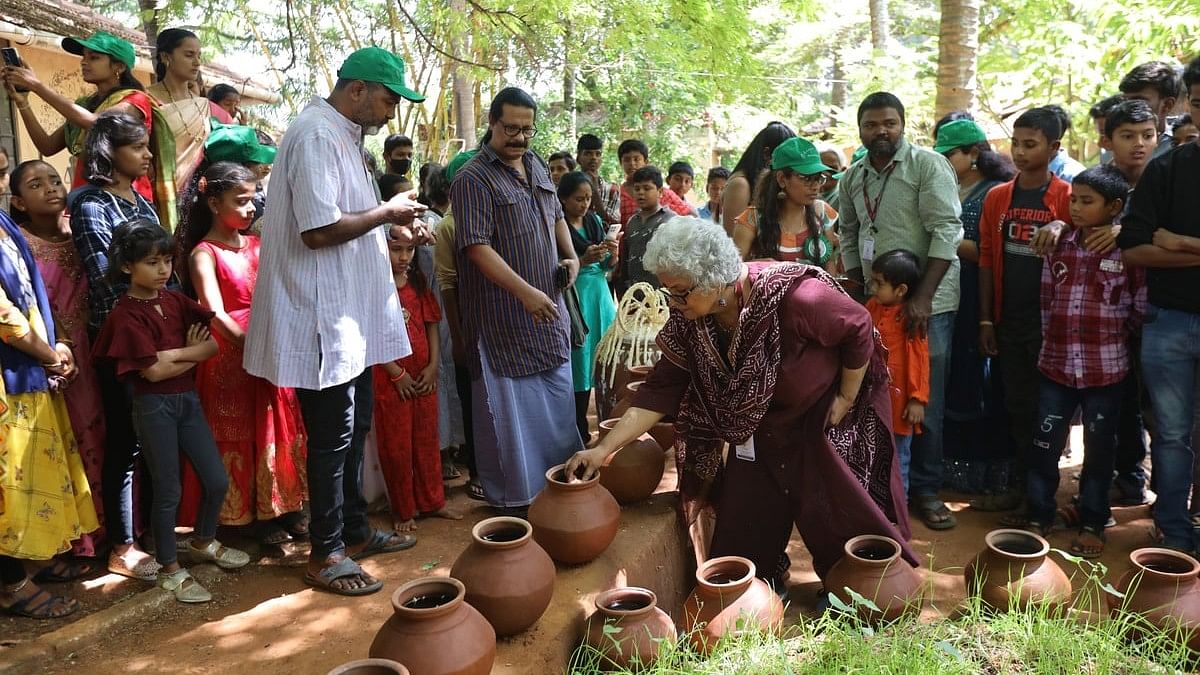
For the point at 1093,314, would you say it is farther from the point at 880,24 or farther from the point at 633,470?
the point at 880,24

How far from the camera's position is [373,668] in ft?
7.93

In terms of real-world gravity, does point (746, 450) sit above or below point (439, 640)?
above

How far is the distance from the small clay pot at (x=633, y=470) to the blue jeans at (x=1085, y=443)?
193 centimetres

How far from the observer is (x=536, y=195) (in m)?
4.19

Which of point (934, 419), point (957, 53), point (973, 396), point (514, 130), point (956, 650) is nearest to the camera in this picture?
point (956, 650)

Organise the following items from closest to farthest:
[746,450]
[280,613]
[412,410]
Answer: [280,613]
[746,450]
[412,410]

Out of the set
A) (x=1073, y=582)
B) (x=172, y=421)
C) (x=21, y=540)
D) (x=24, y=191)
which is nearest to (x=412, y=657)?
(x=172, y=421)

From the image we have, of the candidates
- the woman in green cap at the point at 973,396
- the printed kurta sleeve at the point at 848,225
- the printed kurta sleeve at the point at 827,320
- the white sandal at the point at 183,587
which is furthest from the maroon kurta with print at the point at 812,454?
the white sandal at the point at 183,587

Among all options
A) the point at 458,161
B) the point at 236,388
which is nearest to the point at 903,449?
the point at 458,161

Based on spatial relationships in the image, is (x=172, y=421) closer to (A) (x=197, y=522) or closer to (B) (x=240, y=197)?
(A) (x=197, y=522)

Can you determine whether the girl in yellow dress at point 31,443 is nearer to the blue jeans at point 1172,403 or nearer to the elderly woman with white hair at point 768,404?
the elderly woman with white hair at point 768,404

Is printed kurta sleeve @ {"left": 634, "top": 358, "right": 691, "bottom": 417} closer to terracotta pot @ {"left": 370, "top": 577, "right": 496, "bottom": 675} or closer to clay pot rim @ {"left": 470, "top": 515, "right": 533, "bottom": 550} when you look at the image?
clay pot rim @ {"left": 470, "top": 515, "right": 533, "bottom": 550}

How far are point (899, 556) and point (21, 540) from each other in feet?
10.8

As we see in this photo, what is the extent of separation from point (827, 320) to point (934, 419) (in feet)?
5.90
